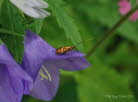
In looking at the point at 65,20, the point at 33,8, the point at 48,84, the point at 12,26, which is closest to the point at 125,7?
the point at 48,84

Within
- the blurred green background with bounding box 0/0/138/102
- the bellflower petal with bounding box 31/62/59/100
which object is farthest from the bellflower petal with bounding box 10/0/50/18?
the blurred green background with bounding box 0/0/138/102

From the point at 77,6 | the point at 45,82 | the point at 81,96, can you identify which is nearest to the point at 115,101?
the point at 45,82

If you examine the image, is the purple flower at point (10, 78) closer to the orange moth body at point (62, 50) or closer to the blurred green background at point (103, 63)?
the orange moth body at point (62, 50)

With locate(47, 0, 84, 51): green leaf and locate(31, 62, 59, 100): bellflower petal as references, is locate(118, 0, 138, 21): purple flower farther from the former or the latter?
locate(47, 0, 84, 51): green leaf

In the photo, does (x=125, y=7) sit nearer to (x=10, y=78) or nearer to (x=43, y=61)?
(x=43, y=61)

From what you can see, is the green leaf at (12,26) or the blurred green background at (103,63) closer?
the green leaf at (12,26)

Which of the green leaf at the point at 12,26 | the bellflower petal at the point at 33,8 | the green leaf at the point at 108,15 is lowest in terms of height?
the green leaf at the point at 108,15

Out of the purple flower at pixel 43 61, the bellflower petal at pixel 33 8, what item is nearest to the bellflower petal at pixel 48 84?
the purple flower at pixel 43 61

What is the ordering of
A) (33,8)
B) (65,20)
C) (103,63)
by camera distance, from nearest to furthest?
(33,8) < (65,20) < (103,63)
